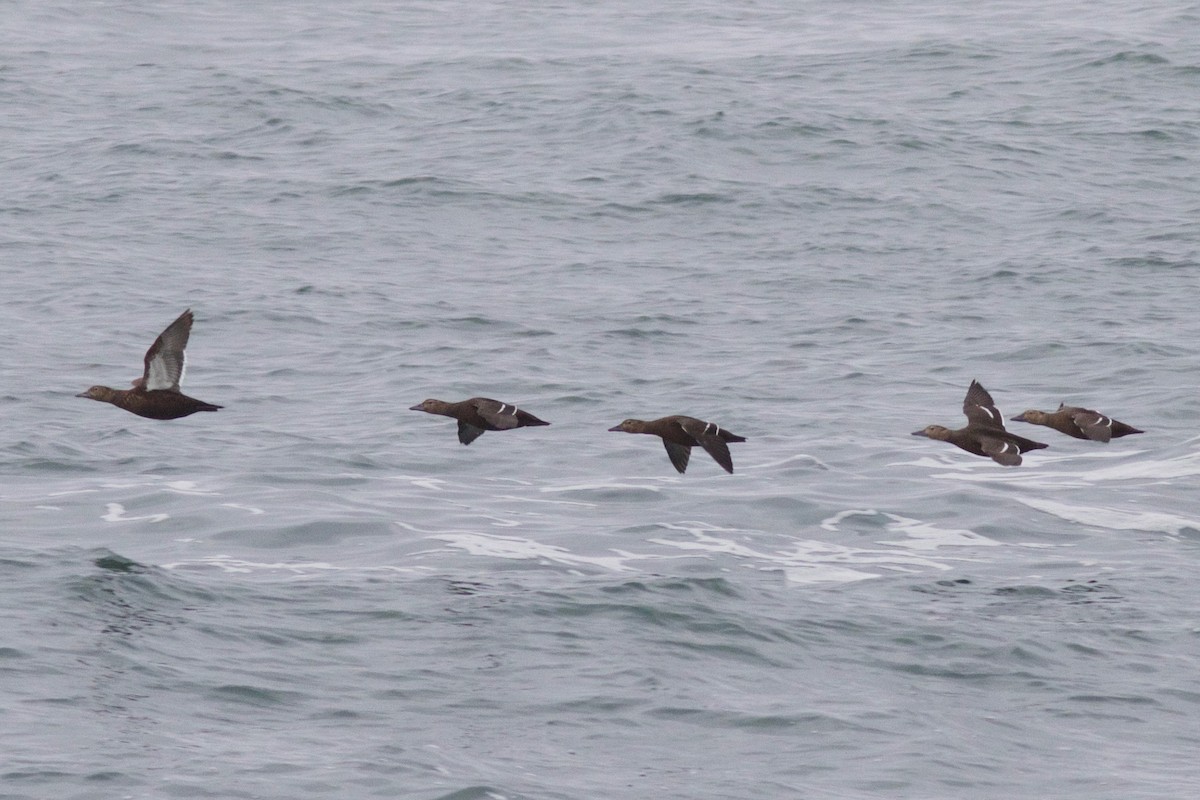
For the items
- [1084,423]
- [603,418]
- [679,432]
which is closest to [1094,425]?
[1084,423]

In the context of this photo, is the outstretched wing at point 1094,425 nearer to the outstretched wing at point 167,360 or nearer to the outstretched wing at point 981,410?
the outstretched wing at point 981,410

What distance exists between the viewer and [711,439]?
14.4 m

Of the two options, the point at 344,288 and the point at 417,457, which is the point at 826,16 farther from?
the point at 417,457

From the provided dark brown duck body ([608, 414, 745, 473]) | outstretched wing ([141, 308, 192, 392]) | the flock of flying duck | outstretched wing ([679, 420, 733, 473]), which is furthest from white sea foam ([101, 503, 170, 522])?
outstretched wing ([679, 420, 733, 473])

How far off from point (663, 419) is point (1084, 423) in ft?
10.3

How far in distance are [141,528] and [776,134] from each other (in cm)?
1838

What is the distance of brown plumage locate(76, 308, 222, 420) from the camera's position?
14.1m

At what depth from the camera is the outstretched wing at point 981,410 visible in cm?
1495

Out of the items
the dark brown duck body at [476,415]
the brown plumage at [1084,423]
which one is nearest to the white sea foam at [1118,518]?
the brown plumage at [1084,423]

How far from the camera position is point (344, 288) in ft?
82.8

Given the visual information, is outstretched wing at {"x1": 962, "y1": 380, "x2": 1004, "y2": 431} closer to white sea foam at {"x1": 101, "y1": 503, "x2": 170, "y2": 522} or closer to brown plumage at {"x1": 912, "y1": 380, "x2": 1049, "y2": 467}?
brown plumage at {"x1": 912, "y1": 380, "x2": 1049, "y2": 467}

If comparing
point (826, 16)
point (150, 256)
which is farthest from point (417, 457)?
point (826, 16)

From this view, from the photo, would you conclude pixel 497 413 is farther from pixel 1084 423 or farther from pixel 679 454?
pixel 1084 423

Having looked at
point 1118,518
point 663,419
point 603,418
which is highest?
point 663,419
